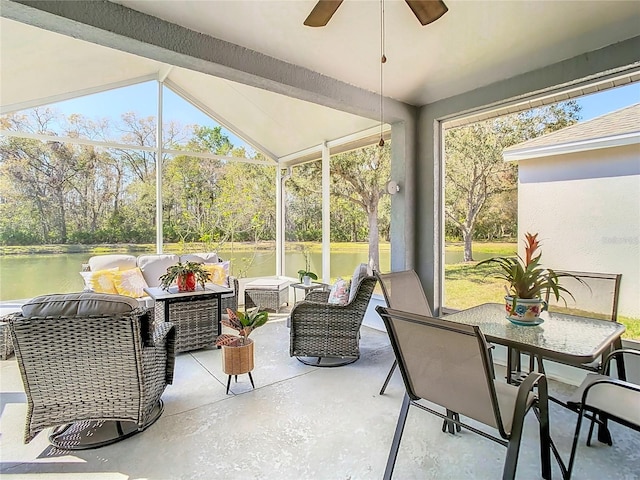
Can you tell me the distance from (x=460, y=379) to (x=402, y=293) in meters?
1.32

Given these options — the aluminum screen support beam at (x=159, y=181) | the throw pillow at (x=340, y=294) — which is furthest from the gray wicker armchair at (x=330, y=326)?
the aluminum screen support beam at (x=159, y=181)

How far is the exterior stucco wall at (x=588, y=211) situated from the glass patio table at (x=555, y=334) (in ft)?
2.86

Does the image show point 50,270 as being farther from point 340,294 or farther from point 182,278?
point 340,294

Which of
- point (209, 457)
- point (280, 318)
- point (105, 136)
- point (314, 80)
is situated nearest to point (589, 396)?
point (209, 457)

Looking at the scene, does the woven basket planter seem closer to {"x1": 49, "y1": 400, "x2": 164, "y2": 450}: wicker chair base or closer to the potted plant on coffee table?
the potted plant on coffee table

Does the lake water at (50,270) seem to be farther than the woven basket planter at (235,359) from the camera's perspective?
Yes

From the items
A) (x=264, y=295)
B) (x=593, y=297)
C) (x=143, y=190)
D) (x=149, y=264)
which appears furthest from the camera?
(x=264, y=295)

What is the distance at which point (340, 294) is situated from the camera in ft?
11.9

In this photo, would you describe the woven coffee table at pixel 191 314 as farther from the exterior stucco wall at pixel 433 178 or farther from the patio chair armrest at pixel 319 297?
the exterior stucco wall at pixel 433 178

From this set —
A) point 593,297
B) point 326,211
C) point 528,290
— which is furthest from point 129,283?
point 593,297

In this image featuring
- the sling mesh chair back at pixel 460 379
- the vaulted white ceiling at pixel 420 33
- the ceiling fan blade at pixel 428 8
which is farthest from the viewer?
the vaulted white ceiling at pixel 420 33

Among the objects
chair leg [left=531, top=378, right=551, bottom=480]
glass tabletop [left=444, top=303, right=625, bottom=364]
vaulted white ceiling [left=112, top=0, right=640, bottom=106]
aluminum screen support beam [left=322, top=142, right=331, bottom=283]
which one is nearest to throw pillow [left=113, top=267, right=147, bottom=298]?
aluminum screen support beam [left=322, top=142, right=331, bottom=283]

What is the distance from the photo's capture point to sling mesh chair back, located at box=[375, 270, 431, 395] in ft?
9.00

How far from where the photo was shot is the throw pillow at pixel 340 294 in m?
3.58
